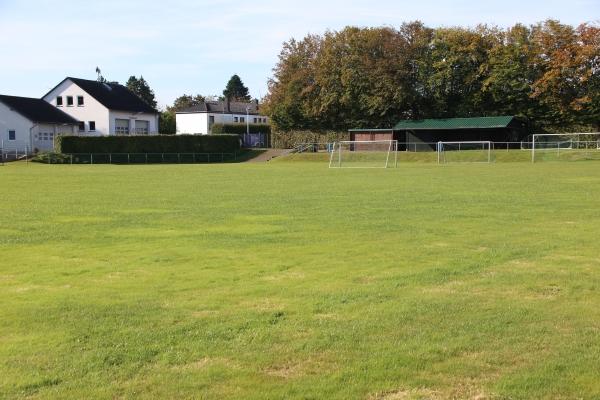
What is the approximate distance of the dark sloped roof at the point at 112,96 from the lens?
72.1 m

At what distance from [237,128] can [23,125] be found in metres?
32.3

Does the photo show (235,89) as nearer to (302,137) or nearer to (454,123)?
(302,137)

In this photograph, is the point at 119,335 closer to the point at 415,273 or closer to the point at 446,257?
the point at 415,273

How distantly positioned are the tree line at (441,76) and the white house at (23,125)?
28.5 meters

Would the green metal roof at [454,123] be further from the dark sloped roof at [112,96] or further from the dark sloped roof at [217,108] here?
the dark sloped roof at [217,108]

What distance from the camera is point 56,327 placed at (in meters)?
5.94

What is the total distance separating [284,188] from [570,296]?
1664 cm

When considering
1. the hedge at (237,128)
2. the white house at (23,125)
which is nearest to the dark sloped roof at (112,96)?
the white house at (23,125)

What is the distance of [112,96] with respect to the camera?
74.9 meters

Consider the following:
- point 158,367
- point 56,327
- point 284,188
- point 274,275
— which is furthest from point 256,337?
point 284,188

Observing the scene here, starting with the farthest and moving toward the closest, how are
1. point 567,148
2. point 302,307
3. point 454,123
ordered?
point 454,123 → point 567,148 → point 302,307

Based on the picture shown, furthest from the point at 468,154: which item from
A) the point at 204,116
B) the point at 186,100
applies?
the point at 186,100

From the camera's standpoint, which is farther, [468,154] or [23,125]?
[23,125]

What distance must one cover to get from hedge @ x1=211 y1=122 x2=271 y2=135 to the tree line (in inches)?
454
